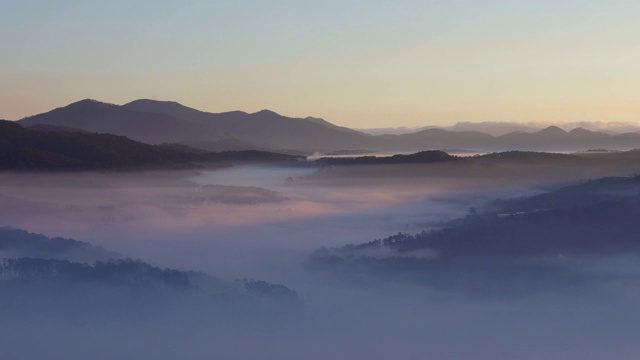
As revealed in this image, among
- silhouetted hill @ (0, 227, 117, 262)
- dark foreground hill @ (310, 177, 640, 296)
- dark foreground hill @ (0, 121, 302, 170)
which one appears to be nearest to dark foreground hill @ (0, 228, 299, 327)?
silhouetted hill @ (0, 227, 117, 262)

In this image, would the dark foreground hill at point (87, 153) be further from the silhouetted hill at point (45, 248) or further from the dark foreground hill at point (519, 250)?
the dark foreground hill at point (519, 250)

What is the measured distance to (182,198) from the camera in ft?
300

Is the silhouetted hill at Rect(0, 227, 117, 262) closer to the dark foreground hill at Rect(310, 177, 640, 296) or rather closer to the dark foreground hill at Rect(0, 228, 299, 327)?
the dark foreground hill at Rect(0, 228, 299, 327)

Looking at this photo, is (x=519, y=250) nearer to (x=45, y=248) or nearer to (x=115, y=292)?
(x=115, y=292)

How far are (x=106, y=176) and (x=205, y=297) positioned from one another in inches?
1908

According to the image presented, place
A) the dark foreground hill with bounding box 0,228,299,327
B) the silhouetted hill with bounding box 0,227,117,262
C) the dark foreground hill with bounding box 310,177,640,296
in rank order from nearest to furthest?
the dark foreground hill with bounding box 0,228,299,327
the dark foreground hill with bounding box 310,177,640,296
the silhouetted hill with bounding box 0,227,117,262

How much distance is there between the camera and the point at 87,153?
92250 mm

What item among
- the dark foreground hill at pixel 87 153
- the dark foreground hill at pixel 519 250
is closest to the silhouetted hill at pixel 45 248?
the dark foreground hill at pixel 519 250

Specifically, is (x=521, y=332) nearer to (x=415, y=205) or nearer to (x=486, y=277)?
(x=486, y=277)

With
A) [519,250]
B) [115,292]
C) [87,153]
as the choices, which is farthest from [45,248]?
[87,153]

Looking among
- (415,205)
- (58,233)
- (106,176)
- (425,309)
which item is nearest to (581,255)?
(425,309)

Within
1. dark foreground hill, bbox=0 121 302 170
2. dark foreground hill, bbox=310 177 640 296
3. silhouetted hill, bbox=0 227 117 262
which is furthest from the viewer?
dark foreground hill, bbox=0 121 302 170

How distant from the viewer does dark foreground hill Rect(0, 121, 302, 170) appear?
291 ft

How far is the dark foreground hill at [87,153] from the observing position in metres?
88.6
